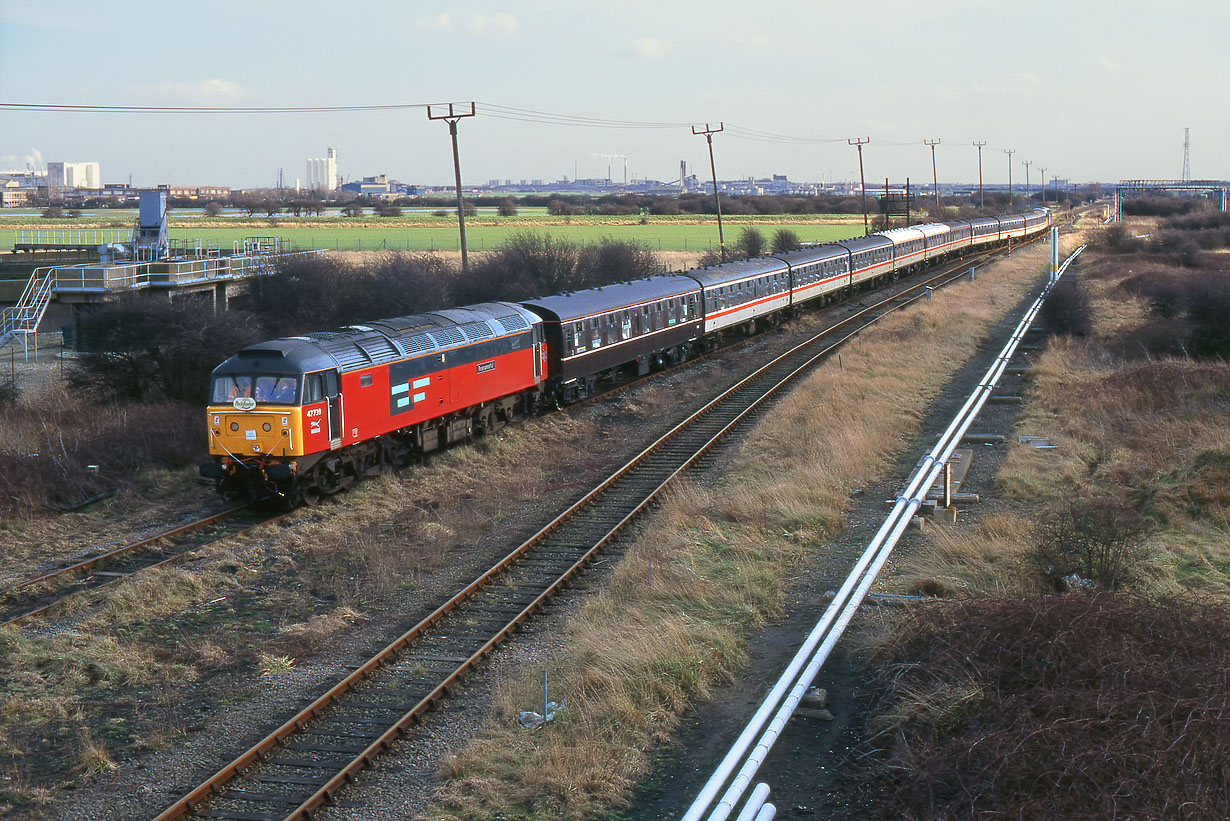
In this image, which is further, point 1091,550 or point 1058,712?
point 1091,550

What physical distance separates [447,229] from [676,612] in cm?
10761

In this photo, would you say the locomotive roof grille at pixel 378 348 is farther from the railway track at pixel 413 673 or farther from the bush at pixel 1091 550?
the bush at pixel 1091 550

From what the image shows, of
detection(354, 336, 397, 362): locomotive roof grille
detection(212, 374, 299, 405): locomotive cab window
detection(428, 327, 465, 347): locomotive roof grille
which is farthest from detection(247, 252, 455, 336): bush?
detection(212, 374, 299, 405): locomotive cab window

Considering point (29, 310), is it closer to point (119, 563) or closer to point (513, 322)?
point (513, 322)

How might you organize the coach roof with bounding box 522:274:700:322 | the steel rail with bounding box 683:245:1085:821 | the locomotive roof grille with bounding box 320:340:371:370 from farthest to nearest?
1. the coach roof with bounding box 522:274:700:322
2. the locomotive roof grille with bounding box 320:340:371:370
3. the steel rail with bounding box 683:245:1085:821

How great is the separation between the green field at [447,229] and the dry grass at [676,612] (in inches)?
2325

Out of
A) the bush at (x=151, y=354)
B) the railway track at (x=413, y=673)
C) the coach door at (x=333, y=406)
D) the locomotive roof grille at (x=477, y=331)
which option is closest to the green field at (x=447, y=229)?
the bush at (x=151, y=354)

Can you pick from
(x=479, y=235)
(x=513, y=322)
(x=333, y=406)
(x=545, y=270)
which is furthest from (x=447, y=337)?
(x=479, y=235)

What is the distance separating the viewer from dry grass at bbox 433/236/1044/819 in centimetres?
959

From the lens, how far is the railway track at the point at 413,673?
967 cm

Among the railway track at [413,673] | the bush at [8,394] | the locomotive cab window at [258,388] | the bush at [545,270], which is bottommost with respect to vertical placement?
the railway track at [413,673]

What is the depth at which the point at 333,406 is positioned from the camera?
19156 millimetres

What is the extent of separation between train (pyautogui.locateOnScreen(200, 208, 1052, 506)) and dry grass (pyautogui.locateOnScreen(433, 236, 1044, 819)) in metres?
5.53

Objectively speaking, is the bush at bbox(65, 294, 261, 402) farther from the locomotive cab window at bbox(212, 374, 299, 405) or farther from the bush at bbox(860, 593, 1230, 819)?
the bush at bbox(860, 593, 1230, 819)
